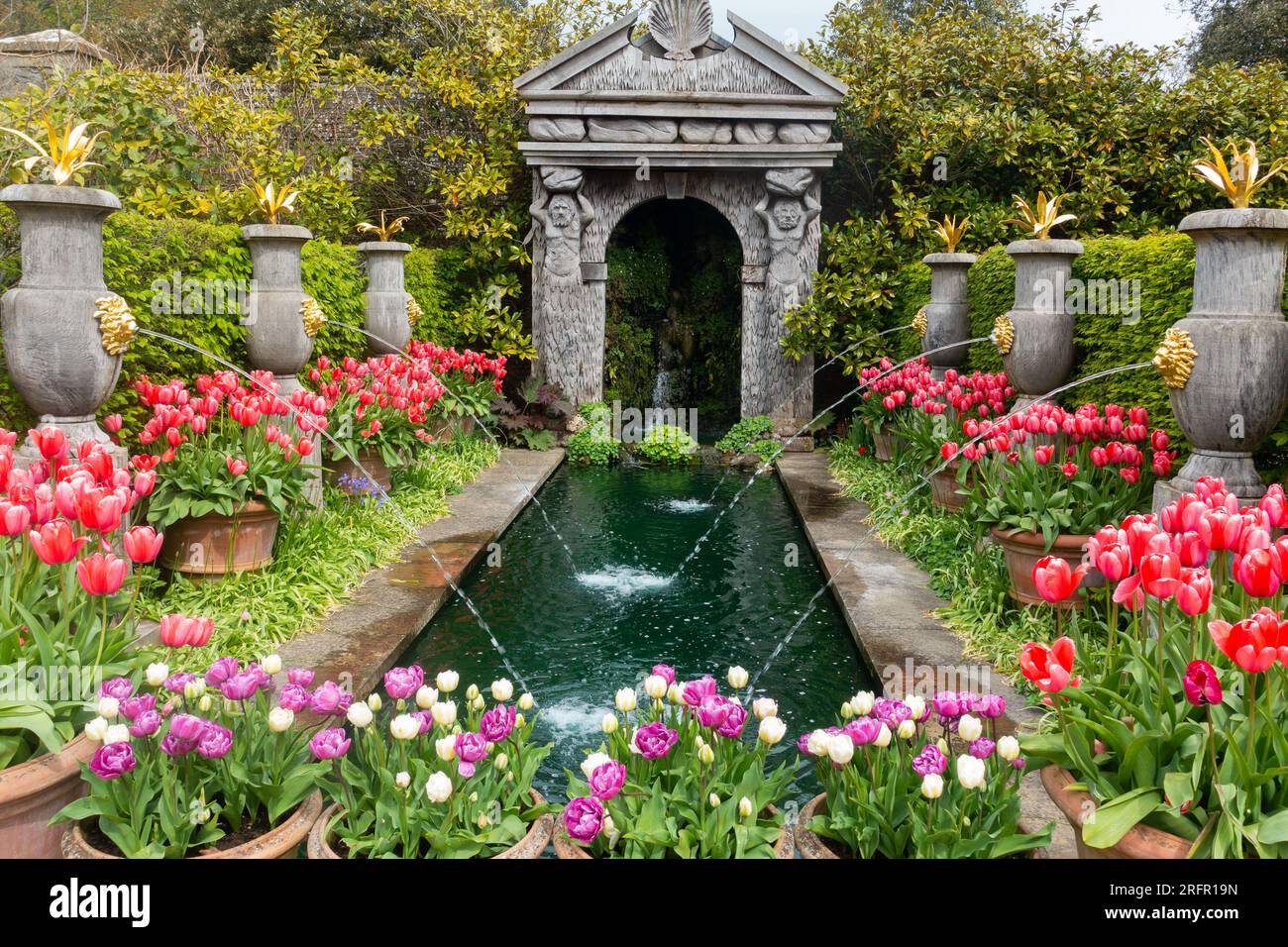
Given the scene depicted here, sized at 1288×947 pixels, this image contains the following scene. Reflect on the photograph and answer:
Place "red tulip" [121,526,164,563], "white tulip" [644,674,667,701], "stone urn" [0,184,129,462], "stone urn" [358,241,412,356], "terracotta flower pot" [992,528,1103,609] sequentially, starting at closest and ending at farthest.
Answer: "white tulip" [644,674,667,701] → "red tulip" [121,526,164,563] → "stone urn" [0,184,129,462] → "terracotta flower pot" [992,528,1103,609] → "stone urn" [358,241,412,356]

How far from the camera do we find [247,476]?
187 inches

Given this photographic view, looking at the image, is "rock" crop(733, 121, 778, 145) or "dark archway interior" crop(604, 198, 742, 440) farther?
"dark archway interior" crop(604, 198, 742, 440)

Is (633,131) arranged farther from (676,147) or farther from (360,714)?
(360,714)

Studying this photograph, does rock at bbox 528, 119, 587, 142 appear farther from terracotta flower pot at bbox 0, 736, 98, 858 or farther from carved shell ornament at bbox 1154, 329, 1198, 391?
terracotta flower pot at bbox 0, 736, 98, 858

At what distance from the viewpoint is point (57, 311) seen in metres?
4.02

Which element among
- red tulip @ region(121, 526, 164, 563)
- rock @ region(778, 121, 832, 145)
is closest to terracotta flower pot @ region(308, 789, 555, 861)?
→ red tulip @ region(121, 526, 164, 563)

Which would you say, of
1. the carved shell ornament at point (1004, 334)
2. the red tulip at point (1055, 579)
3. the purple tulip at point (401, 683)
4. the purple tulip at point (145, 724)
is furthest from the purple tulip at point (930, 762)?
the carved shell ornament at point (1004, 334)

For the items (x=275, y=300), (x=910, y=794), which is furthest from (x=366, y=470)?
(x=910, y=794)

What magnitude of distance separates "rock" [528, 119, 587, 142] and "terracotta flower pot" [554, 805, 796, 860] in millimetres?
9257

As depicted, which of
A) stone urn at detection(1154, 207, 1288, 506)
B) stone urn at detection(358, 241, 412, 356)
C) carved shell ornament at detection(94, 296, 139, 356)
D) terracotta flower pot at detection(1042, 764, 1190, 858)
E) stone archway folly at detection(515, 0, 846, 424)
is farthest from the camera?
stone archway folly at detection(515, 0, 846, 424)

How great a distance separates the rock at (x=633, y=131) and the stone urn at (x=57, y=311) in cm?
693

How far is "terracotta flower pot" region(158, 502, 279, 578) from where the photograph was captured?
15.3 feet
